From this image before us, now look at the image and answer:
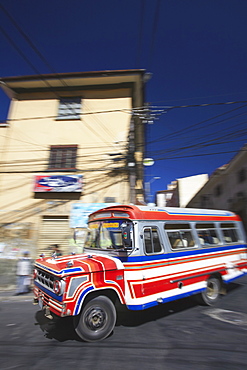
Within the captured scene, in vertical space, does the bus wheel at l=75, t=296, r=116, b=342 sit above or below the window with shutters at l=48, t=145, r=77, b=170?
below

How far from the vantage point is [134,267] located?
3830mm

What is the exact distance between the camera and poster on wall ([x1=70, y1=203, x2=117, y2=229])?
10.2 metres

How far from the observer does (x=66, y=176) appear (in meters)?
10.8

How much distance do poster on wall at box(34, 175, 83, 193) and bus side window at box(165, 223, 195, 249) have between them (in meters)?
6.88

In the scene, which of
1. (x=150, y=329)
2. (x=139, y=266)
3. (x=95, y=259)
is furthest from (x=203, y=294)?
(x=95, y=259)

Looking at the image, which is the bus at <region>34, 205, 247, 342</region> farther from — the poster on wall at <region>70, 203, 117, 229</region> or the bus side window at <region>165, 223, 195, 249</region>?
the poster on wall at <region>70, 203, 117, 229</region>

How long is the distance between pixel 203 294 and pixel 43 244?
26.8 ft

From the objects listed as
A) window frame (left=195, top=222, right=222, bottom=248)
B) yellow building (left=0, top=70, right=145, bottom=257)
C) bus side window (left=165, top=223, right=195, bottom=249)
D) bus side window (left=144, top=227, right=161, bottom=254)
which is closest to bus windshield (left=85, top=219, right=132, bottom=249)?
bus side window (left=144, top=227, right=161, bottom=254)

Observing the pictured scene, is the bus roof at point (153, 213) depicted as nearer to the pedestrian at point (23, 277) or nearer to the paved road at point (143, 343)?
the paved road at point (143, 343)

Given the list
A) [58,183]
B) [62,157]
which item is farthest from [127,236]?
[62,157]

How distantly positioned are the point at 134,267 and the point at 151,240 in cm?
73

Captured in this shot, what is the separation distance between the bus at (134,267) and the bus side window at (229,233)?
0.07 m

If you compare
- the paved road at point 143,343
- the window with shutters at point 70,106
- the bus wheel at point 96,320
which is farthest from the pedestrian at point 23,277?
the window with shutters at point 70,106

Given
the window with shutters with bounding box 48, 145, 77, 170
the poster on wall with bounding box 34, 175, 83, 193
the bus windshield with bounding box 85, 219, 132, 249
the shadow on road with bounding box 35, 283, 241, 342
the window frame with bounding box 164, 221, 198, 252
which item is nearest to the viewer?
the shadow on road with bounding box 35, 283, 241, 342
